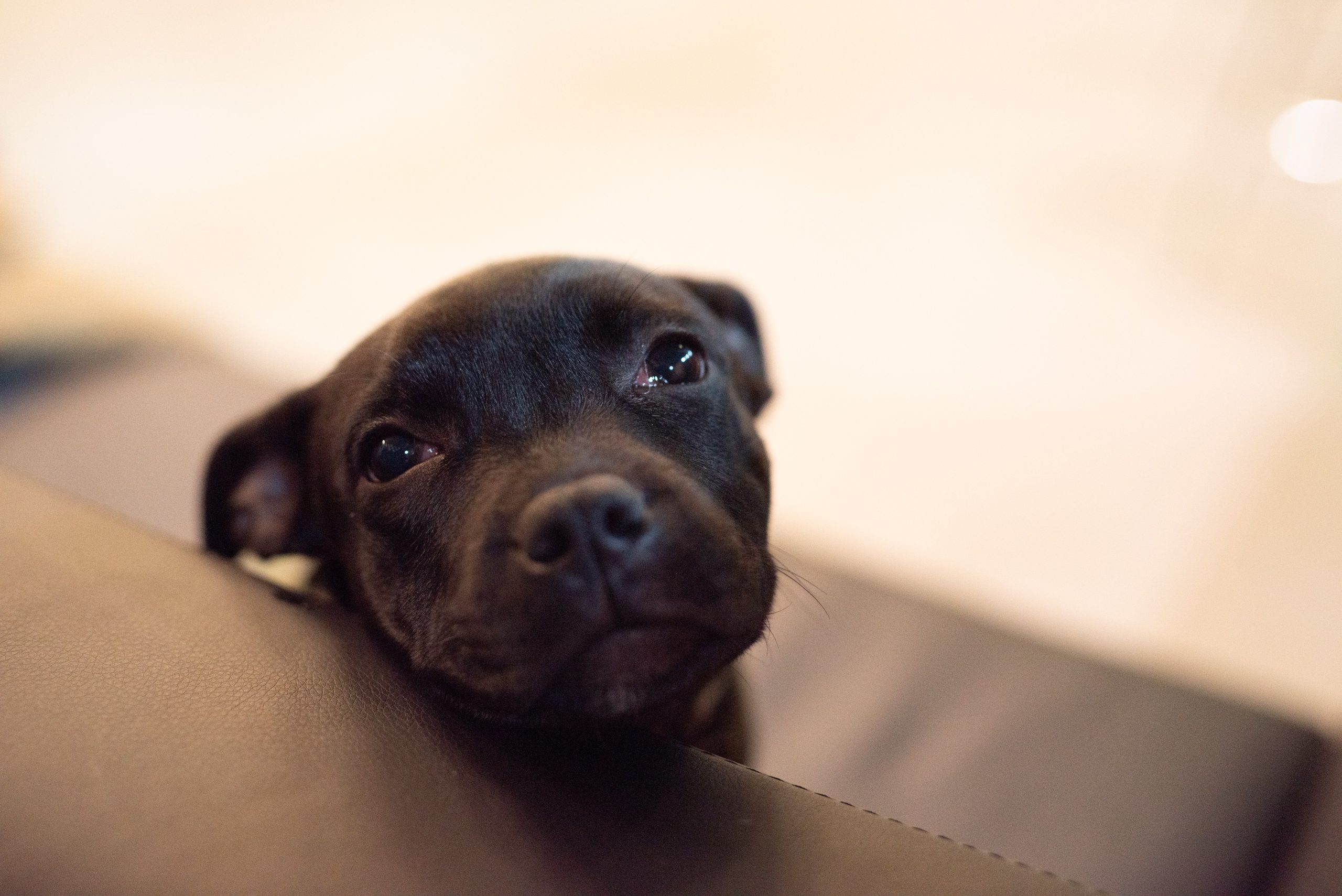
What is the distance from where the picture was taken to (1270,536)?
348 centimetres

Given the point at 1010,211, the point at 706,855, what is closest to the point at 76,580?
the point at 706,855

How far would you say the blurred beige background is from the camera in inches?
137

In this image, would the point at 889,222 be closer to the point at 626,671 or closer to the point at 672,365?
the point at 672,365

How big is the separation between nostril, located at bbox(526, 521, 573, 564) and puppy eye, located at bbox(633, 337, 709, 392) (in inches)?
19.8

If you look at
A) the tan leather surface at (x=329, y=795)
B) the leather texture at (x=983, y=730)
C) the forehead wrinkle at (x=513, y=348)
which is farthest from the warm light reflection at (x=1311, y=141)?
the tan leather surface at (x=329, y=795)

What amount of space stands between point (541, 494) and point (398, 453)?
45 centimetres

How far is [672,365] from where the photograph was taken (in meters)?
1.67

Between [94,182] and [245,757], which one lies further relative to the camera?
[94,182]

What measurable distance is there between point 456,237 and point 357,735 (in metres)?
4.83

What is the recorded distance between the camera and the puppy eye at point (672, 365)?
5.37 ft

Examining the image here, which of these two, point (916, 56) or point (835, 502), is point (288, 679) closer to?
point (835, 502)

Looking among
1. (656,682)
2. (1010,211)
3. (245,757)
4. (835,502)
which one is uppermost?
(245,757)

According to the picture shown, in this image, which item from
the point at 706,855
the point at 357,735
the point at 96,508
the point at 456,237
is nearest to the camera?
the point at 706,855

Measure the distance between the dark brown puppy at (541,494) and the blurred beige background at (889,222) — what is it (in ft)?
3.77
